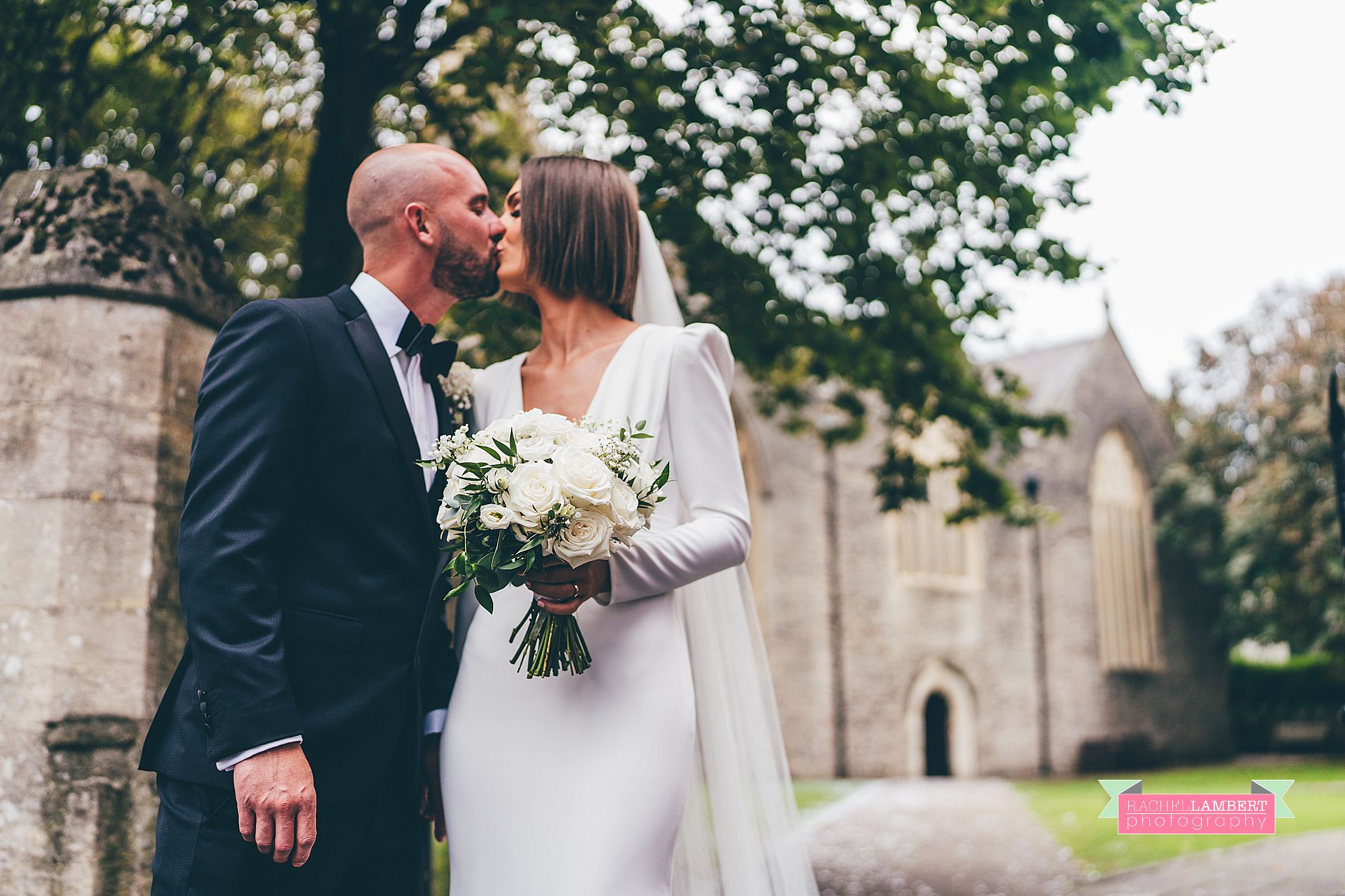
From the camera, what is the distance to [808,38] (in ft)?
22.1

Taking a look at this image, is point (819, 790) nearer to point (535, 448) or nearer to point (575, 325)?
point (575, 325)

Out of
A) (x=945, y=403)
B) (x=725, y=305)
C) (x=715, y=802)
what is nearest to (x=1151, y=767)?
(x=945, y=403)

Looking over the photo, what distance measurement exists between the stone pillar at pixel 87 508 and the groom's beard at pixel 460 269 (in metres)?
1.14

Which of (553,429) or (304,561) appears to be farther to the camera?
(304,561)

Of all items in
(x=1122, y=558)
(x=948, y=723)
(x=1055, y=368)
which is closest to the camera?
(x=948, y=723)

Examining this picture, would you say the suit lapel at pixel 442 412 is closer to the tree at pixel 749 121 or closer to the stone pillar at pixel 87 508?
the stone pillar at pixel 87 508

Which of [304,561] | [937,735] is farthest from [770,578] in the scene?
[304,561]

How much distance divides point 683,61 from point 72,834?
194 inches

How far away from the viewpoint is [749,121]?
6.69 meters

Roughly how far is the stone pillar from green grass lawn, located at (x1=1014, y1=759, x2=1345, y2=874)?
374 inches

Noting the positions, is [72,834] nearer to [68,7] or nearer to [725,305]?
[68,7]

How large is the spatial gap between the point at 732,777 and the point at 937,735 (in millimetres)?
23892

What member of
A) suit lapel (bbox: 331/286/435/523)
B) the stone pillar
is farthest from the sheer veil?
the stone pillar
